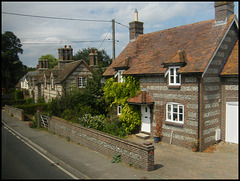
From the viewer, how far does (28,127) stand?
887 inches

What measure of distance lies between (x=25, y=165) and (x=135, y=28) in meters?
16.2

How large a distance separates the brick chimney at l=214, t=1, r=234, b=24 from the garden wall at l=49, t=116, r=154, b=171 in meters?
10.4

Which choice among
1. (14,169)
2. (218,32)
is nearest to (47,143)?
(14,169)

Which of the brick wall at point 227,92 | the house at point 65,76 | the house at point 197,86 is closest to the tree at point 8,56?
the house at point 197,86

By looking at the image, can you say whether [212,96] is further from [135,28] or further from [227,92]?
[135,28]

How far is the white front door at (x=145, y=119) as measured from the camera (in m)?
16.7

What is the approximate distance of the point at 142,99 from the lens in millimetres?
15844

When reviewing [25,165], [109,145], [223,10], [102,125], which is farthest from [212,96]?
[25,165]

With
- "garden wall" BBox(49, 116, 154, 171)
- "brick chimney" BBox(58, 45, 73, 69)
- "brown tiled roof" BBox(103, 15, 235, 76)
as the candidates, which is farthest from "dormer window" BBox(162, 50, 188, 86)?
"brick chimney" BBox(58, 45, 73, 69)

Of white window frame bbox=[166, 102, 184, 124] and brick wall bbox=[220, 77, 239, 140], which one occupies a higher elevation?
brick wall bbox=[220, 77, 239, 140]

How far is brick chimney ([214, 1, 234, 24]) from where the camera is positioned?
14791 millimetres

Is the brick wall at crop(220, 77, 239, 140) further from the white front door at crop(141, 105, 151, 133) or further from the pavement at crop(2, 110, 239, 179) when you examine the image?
the white front door at crop(141, 105, 151, 133)

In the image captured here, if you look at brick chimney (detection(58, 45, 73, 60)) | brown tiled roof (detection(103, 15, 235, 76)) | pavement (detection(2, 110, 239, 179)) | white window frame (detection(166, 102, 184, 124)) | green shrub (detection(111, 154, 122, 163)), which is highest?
brick chimney (detection(58, 45, 73, 60))

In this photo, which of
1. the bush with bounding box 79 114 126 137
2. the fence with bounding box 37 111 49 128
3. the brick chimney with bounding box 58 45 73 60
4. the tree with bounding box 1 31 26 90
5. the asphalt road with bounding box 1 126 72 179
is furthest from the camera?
the brick chimney with bounding box 58 45 73 60
